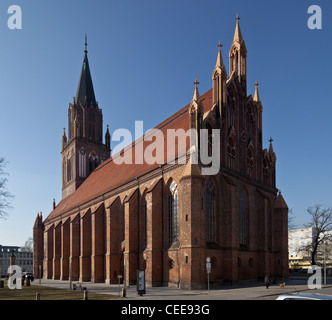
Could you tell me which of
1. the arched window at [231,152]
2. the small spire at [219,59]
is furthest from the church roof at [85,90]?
the arched window at [231,152]

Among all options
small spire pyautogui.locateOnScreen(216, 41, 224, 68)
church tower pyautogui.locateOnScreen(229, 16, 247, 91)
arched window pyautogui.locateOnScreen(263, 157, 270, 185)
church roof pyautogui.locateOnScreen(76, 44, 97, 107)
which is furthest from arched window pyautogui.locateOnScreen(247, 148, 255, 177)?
church roof pyautogui.locateOnScreen(76, 44, 97, 107)

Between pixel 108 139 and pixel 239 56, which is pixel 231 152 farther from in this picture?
pixel 108 139

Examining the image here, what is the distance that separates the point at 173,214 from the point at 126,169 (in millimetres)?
13819

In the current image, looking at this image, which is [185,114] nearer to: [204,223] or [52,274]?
[204,223]

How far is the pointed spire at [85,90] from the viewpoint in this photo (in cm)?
6322

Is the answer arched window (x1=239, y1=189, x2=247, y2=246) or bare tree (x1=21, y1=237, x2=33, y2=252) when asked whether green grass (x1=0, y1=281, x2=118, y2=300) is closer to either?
arched window (x1=239, y1=189, x2=247, y2=246)

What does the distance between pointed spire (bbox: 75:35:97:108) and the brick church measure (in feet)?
53.6

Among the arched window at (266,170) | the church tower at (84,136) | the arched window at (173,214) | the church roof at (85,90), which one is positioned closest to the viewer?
the arched window at (173,214)

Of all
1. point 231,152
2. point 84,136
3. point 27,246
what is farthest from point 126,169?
point 27,246

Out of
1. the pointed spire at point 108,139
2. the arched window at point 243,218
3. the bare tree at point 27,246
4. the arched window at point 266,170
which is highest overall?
the pointed spire at point 108,139

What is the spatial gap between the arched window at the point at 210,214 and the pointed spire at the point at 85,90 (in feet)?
120

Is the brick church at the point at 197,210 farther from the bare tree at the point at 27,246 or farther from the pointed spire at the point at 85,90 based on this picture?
the bare tree at the point at 27,246
